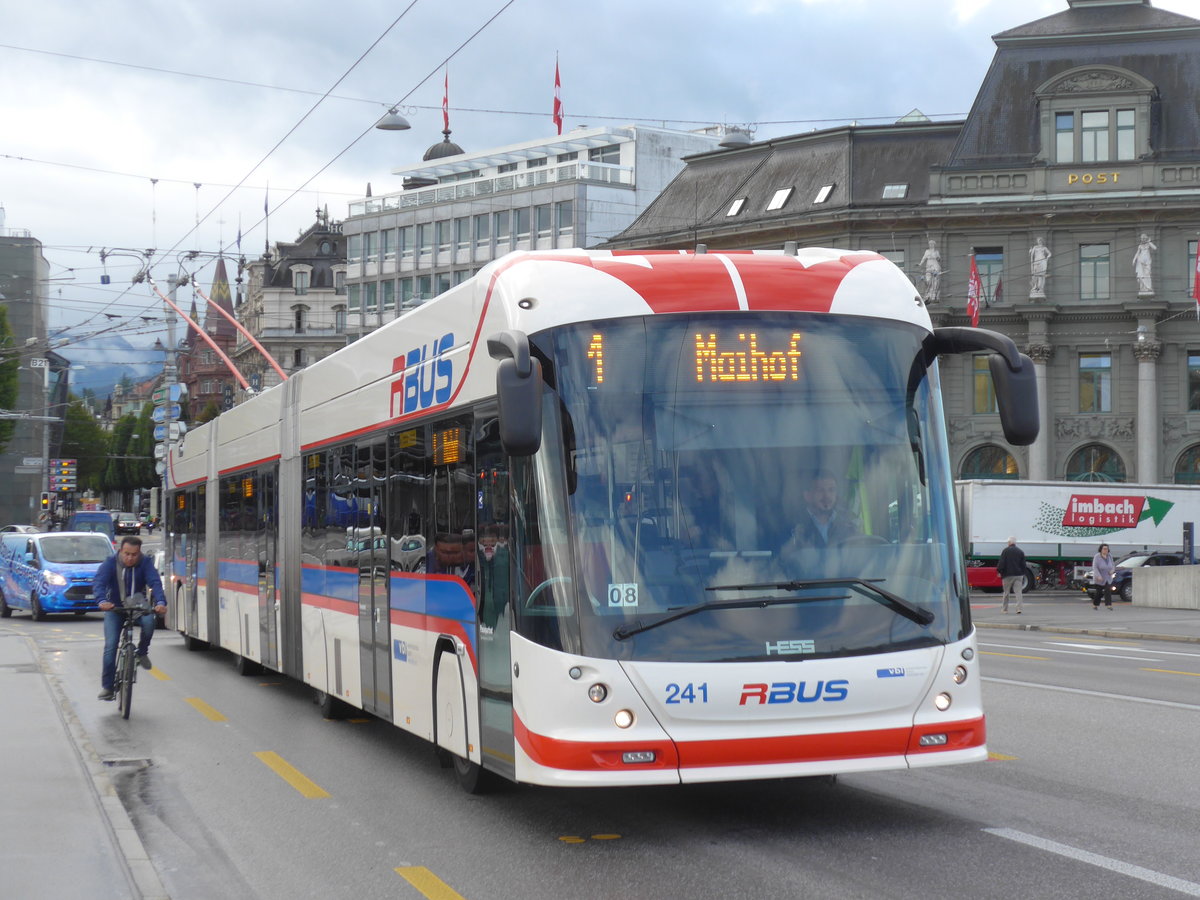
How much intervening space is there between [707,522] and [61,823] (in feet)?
12.6

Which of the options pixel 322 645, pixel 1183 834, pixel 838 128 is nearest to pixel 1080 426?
pixel 838 128

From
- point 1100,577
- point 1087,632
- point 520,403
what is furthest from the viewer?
point 1100,577

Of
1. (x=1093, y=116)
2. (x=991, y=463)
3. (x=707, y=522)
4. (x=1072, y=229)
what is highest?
(x=1093, y=116)

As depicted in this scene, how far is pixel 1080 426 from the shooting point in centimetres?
5741

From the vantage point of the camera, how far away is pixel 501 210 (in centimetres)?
8200

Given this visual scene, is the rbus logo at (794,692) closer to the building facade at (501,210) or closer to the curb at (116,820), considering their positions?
the curb at (116,820)

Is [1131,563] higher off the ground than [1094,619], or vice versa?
[1131,563]

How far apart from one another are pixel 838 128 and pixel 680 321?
5355 cm

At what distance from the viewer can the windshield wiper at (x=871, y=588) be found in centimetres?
801

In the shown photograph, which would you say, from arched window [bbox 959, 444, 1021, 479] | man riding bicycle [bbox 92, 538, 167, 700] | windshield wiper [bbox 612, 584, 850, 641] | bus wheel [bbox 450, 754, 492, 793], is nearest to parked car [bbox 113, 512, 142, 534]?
arched window [bbox 959, 444, 1021, 479]

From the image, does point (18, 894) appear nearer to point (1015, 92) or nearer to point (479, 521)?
point (479, 521)

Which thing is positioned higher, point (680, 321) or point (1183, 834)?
point (680, 321)

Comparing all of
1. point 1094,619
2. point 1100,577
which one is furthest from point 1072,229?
point 1094,619

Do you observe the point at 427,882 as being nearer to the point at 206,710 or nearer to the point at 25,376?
the point at 206,710
